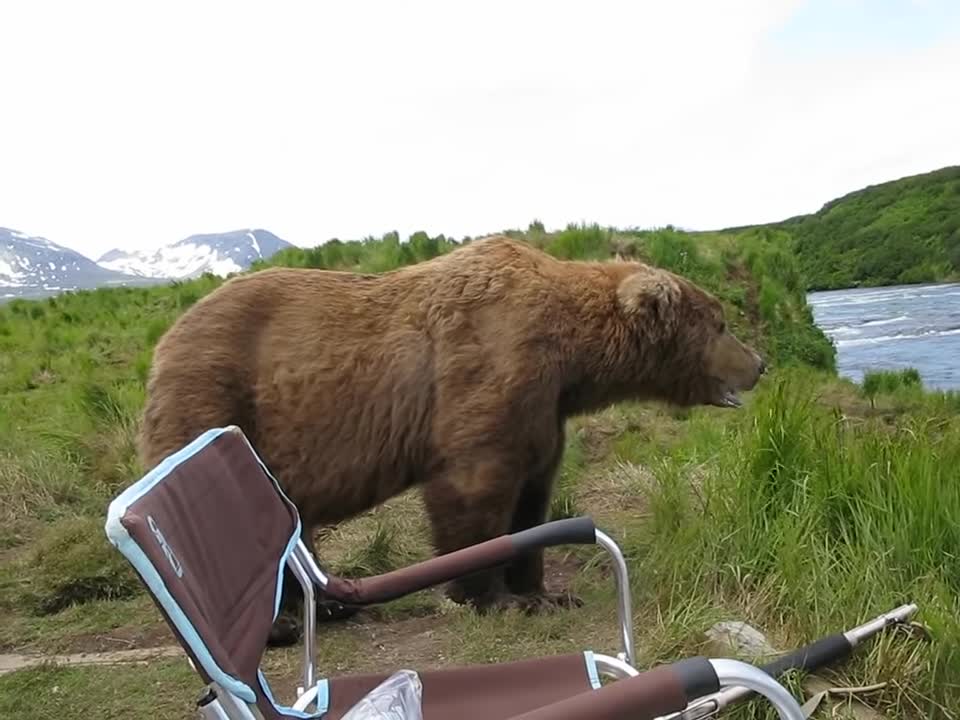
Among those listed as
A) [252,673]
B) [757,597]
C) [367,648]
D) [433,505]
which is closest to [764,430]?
[757,597]

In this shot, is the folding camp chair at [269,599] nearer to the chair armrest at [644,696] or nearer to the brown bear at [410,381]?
the chair armrest at [644,696]

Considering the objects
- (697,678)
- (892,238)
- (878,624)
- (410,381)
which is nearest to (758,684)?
(697,678)

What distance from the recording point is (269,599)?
A: 2.24 metres

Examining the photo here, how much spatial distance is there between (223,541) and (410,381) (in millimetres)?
2344

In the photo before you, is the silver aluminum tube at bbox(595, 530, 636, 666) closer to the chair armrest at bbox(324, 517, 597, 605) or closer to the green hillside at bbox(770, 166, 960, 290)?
the chair armrest at bbox(324, 517, 597, 605)

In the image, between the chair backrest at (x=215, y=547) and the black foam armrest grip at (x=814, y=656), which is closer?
the chair backrest at (x=215, y=547)

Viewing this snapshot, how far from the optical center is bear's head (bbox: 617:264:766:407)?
15.6 ft

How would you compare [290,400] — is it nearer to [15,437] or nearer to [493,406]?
[493,406]

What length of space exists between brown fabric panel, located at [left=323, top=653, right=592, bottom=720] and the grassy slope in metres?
1.10

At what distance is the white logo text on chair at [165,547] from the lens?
1.72m

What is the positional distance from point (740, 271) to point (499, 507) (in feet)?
21.3

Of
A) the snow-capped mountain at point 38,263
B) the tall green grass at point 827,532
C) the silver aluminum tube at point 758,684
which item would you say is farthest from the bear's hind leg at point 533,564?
the snow-capped mountain at point 38,263

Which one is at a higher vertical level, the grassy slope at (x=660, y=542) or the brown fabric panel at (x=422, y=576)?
the brown fabric panel at (x=422, y=576)

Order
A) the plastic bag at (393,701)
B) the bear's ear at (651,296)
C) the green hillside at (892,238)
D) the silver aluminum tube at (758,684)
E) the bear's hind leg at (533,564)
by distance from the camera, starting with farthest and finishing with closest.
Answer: the green hillside at (892,238) < the bear's ear at (651,296) < the bear's hind leg at (533,564) < the plastic bag at (393,701) < the silver aluminum tube at (758,684)
